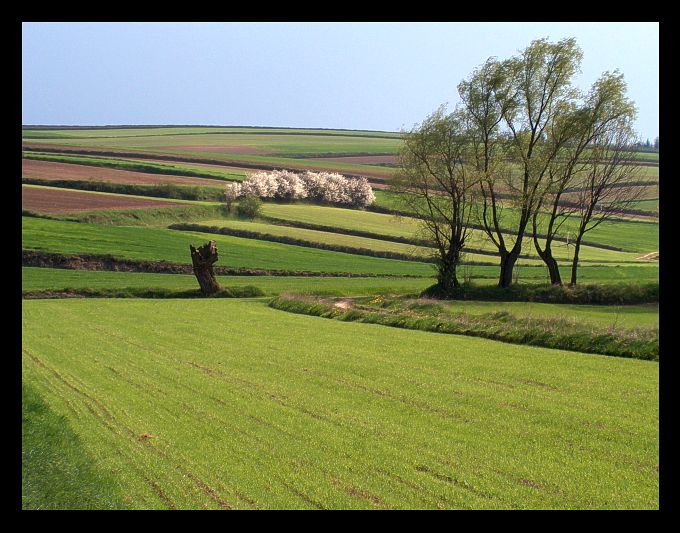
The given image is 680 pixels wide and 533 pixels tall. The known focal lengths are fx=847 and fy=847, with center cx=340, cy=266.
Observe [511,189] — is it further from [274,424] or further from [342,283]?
[274,424]

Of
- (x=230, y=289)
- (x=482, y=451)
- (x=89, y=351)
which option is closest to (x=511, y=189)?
Result: (x=230, y=289)

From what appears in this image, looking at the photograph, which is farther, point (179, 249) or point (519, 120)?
point (179, 249)

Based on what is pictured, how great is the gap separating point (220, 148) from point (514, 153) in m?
105

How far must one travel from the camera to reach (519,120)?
48875mm

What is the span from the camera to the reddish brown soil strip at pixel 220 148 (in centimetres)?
14138

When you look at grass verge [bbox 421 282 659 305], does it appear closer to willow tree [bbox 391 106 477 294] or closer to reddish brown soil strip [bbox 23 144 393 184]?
willow tree [bbox 391 106 477 294]

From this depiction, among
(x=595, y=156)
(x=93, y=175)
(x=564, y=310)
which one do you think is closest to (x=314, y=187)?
(x=93, y=175)

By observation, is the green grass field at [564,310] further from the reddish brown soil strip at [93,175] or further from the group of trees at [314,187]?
the reddish brown soil strip at [93,175]

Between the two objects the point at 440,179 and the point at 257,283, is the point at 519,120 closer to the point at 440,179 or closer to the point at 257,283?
the point at 440,179

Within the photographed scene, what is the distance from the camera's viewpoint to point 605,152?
44.7 metres

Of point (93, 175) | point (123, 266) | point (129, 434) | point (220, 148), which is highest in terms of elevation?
point (220, 148)

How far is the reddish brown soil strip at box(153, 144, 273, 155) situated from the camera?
141m

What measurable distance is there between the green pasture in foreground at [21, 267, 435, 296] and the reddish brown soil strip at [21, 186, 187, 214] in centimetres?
2031

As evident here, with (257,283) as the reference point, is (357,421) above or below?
below
